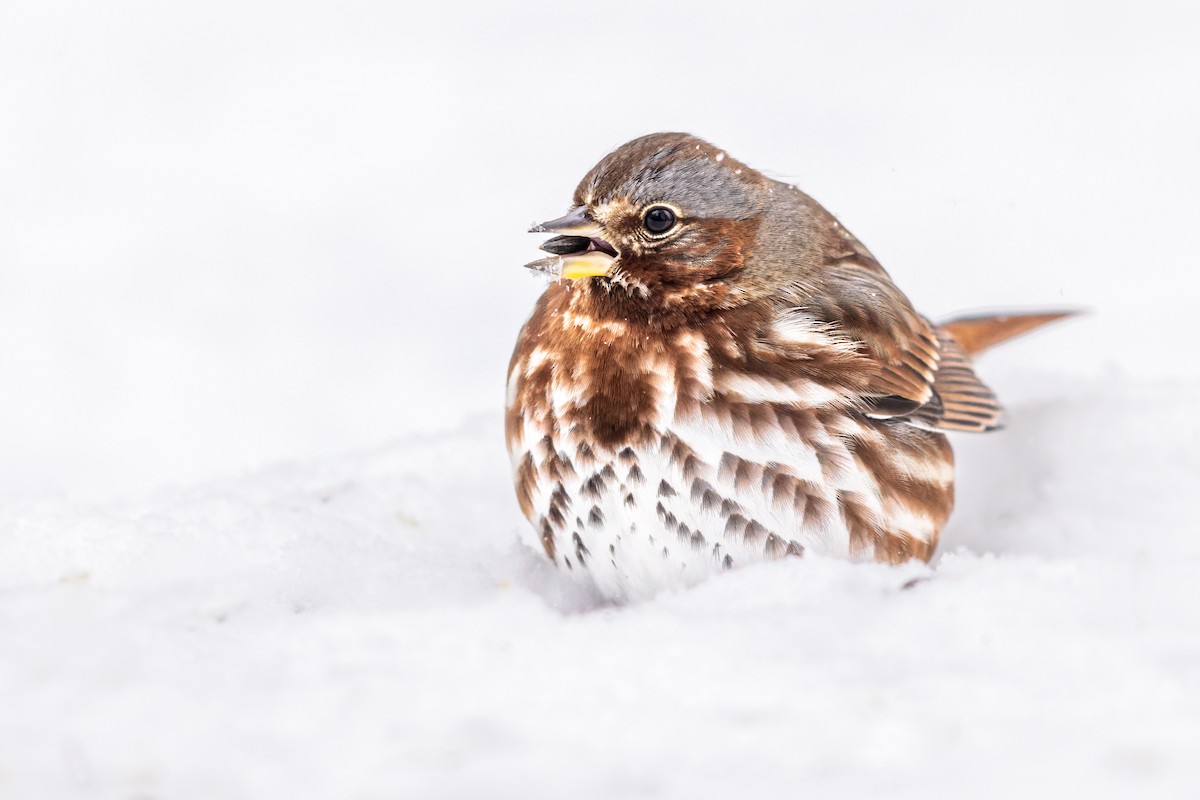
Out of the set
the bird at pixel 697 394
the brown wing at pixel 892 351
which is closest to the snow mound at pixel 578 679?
the bird at pixel 697 394

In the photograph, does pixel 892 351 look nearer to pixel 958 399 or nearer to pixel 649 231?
pixel 958 399

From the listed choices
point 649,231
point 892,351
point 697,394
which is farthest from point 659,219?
point 892,351

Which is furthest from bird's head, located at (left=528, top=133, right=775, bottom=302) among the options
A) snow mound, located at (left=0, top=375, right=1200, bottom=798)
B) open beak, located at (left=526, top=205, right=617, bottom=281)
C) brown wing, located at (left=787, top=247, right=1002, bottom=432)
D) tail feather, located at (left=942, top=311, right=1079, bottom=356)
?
tail feather, located at (left=942, top=311, right=1079, bottom=356)

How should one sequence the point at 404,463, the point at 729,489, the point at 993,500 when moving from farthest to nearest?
1. the point at 404,463
2. the point at 993,500
3. the point at 729,489

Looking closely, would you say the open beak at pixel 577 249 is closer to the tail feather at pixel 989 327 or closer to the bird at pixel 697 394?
the bird at pixel 697 394

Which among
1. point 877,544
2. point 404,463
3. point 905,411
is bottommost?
point 404,463

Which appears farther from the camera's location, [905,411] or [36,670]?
[905,411]

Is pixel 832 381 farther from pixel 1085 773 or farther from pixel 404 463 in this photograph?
pixel 404 463

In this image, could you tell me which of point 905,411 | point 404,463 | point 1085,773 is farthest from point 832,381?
point 404,463
